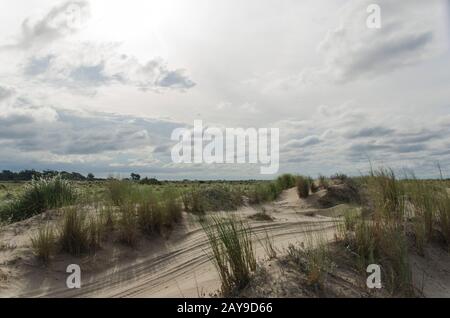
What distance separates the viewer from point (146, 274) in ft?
22.6

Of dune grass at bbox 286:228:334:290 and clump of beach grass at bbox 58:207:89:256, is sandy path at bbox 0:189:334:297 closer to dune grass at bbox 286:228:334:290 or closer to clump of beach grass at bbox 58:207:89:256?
clump of beach grass at bbox 58:207:89:256

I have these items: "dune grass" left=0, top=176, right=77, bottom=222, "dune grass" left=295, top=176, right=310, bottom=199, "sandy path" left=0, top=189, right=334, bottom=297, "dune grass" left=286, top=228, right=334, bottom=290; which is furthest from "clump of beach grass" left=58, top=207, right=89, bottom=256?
"dune grass" left=295, top=176, right=310, bottom=199

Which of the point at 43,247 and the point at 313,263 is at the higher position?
the point at 313,263

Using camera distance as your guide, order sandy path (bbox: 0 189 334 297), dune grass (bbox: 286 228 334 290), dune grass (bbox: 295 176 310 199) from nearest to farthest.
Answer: dune grass (bbox: 286 228 334 290) → sandy path (bbox: 0 189 334 297) → dune grass (bbox: 295 176 310 199)

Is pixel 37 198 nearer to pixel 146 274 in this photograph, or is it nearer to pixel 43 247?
pixel 43 247

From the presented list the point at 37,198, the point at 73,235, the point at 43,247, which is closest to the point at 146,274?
the point at 73,235

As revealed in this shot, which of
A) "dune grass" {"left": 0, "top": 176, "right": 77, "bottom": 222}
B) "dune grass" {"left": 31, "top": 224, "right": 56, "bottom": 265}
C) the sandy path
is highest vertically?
"dune grass" {"left": 0, "top": 176, "right": 77, "bottom": 222}

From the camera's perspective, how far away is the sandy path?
19.7ft

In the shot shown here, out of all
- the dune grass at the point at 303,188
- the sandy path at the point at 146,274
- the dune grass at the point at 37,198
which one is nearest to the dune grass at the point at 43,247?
the sandy path at the point at 146,274

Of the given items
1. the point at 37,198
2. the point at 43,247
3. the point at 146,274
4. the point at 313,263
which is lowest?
the point at 146,274

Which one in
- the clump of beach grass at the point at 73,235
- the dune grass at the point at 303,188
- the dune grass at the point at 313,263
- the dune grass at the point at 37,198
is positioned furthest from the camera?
the dune grass at the point at 303,188

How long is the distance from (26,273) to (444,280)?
6.43 m

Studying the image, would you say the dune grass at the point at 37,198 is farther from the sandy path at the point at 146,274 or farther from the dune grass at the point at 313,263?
the dune grass at the point at 313,263

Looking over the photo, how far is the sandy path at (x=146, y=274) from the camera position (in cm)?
602
